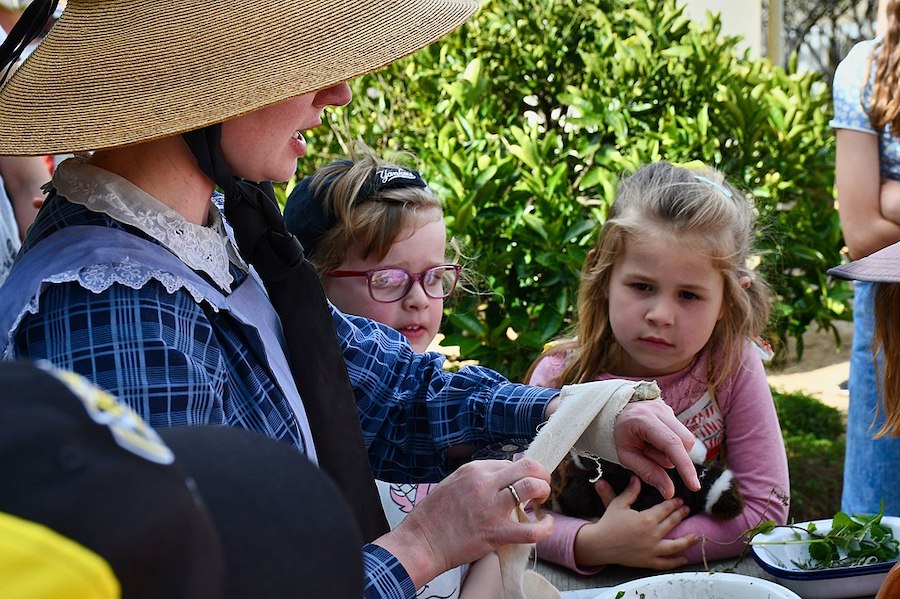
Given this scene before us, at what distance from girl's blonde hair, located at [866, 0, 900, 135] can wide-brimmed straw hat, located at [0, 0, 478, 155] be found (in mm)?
1957

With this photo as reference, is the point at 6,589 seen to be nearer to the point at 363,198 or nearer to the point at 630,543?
the point at 630,543

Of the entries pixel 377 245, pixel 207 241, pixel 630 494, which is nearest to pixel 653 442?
pixel 630 494

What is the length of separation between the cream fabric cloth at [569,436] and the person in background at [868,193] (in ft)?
4.91

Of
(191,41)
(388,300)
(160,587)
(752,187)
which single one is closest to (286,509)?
(160,587)

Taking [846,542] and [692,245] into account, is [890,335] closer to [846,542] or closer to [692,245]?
[692,245]

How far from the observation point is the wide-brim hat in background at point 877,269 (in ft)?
6.96

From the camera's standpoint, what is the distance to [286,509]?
2.36 ft

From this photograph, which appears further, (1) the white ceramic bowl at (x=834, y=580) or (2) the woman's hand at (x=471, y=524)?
(1) the white ceramic bowl at (x=834, y=580)

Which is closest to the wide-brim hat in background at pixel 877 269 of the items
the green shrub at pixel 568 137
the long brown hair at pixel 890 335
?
the long brown hair at pixel 890 335

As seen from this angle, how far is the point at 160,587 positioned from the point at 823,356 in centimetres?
796

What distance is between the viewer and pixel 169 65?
1.54 meters

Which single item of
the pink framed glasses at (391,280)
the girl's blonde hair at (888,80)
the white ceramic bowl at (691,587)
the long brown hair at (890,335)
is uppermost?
the girl's blonde hair at (888,80)

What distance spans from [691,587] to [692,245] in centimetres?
102

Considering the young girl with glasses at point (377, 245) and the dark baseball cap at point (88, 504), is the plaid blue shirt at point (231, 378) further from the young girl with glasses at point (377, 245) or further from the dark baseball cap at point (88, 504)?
the dark baseball cap at point (88, 504)
